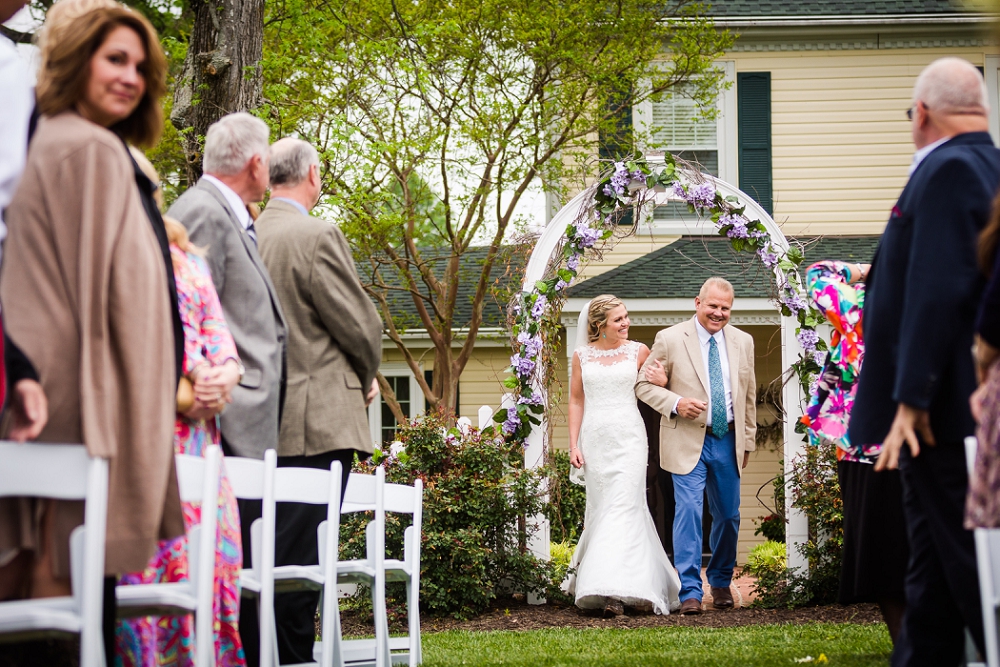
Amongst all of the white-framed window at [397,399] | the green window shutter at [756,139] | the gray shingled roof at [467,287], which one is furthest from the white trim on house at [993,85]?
the white-framed window at [397,399]

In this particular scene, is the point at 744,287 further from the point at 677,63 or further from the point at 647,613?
the point at 647,613

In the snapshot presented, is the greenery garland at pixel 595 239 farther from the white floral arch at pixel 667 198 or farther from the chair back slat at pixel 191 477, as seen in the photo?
the chair back slat at pixel 191 477

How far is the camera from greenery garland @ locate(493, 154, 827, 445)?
886cm

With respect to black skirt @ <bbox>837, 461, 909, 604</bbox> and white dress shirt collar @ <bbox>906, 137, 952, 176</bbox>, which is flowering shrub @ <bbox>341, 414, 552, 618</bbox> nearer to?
black skirt @ <bbox>837, 461, 909, 604</bbox>

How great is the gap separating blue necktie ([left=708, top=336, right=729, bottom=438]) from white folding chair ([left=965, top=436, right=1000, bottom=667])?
550 centimetres

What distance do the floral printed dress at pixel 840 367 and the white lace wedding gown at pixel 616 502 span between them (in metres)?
3.35

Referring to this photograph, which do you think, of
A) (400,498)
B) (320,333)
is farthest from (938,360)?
(400,498)

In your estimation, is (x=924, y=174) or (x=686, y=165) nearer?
(x=924, y=174)

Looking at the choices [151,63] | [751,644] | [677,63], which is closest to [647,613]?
[751,644]

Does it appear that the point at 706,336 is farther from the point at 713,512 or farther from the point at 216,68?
the point at 216,68

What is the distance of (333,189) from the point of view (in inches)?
513

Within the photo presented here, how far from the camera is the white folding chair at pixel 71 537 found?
2.47m

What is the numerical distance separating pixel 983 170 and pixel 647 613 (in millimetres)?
5630

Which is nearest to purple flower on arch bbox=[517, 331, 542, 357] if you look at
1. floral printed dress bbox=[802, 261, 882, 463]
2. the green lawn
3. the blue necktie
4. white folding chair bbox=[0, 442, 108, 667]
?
the blue necktie
